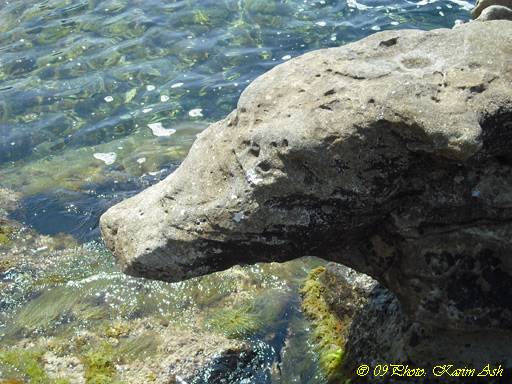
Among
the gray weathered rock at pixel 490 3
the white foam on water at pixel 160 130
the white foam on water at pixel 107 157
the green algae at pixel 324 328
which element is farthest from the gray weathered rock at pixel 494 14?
the white foam on water at pixel 107 157

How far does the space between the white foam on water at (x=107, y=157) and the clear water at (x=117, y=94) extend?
1.2 inches

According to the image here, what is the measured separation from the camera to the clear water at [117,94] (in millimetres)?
8030

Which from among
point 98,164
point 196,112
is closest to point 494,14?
point 196,112

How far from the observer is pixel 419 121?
13.5 feet

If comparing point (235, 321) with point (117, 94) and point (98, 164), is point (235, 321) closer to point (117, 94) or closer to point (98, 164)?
point (98, 164)

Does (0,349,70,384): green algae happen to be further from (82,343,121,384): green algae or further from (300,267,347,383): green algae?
(300,267,347,383): green algae

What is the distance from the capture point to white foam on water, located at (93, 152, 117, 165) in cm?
1084

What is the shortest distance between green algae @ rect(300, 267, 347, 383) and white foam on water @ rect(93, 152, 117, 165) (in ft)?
15.8

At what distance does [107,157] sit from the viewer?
36.0 ft

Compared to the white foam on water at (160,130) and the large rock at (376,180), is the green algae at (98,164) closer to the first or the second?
the white foam on water at (160,130)

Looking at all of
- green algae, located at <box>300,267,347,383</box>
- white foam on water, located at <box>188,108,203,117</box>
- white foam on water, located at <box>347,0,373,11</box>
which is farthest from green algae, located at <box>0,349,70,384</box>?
white foam on water, located at <box>347,0,373,11</box>

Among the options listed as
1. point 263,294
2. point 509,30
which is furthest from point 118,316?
point 509,30

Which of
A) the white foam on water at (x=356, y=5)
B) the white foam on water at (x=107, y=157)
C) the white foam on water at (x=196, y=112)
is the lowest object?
the white foam on water at (x=107, y=157)

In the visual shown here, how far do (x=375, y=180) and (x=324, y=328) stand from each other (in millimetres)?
2933
